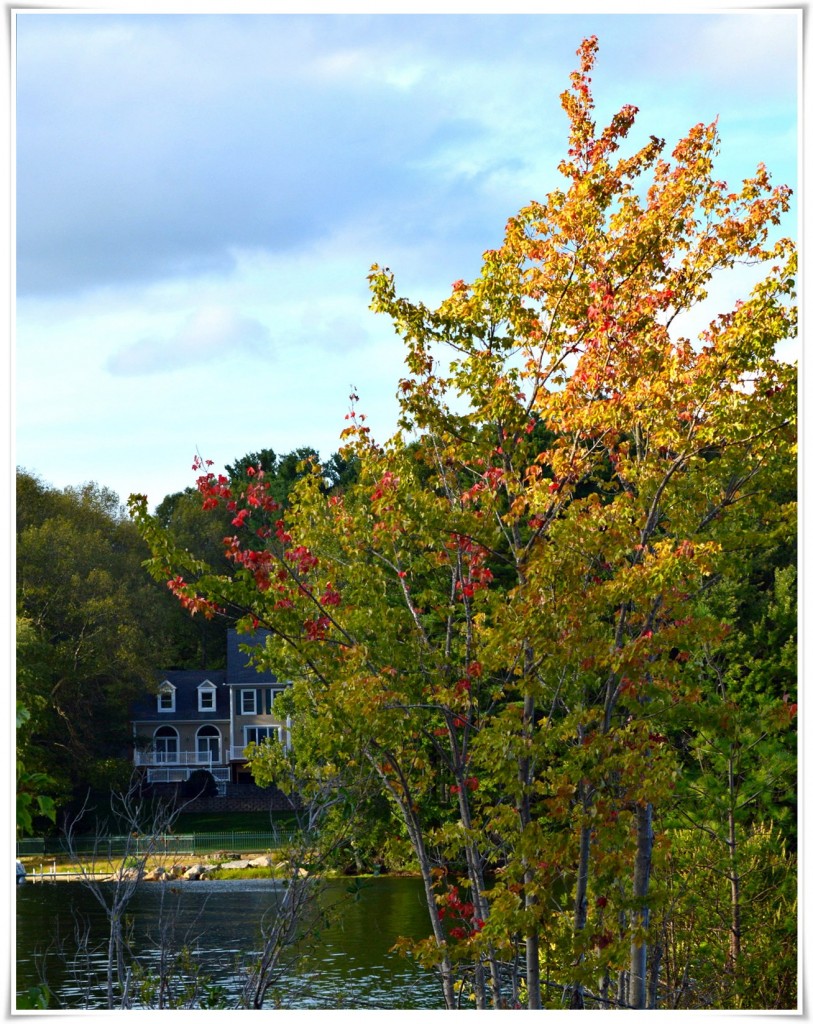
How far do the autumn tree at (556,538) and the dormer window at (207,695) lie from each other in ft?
96.4

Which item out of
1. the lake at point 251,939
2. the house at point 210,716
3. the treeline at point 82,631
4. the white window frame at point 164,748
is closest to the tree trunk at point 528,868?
the lake at point 251,939

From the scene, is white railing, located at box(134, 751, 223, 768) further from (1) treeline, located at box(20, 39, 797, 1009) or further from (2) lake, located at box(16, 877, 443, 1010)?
(1) treeline, located at box(20, 39, 797, 1009)

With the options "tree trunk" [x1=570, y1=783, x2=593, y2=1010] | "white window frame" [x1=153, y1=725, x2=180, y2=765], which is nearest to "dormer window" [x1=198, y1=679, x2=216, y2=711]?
"white window frame" [x1=153, y1=725, x2=180, y2=765]

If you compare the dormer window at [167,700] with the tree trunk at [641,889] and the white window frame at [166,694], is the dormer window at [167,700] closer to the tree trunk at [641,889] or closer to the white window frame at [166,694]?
the white window frame at [166,694]

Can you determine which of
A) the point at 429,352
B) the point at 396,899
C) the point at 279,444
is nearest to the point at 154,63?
the point at 429,352

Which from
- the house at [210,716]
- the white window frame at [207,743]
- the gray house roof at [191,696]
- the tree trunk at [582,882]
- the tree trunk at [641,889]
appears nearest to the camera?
the tree trunk at [582,882]

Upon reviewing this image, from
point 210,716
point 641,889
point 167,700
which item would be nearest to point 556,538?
point 641,889

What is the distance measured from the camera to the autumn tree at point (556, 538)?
4.73 m

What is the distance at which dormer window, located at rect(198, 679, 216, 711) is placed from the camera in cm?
3419

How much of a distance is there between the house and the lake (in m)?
14.2

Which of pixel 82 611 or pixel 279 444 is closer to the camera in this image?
pixel 82 611

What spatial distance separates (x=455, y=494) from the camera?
535cm
